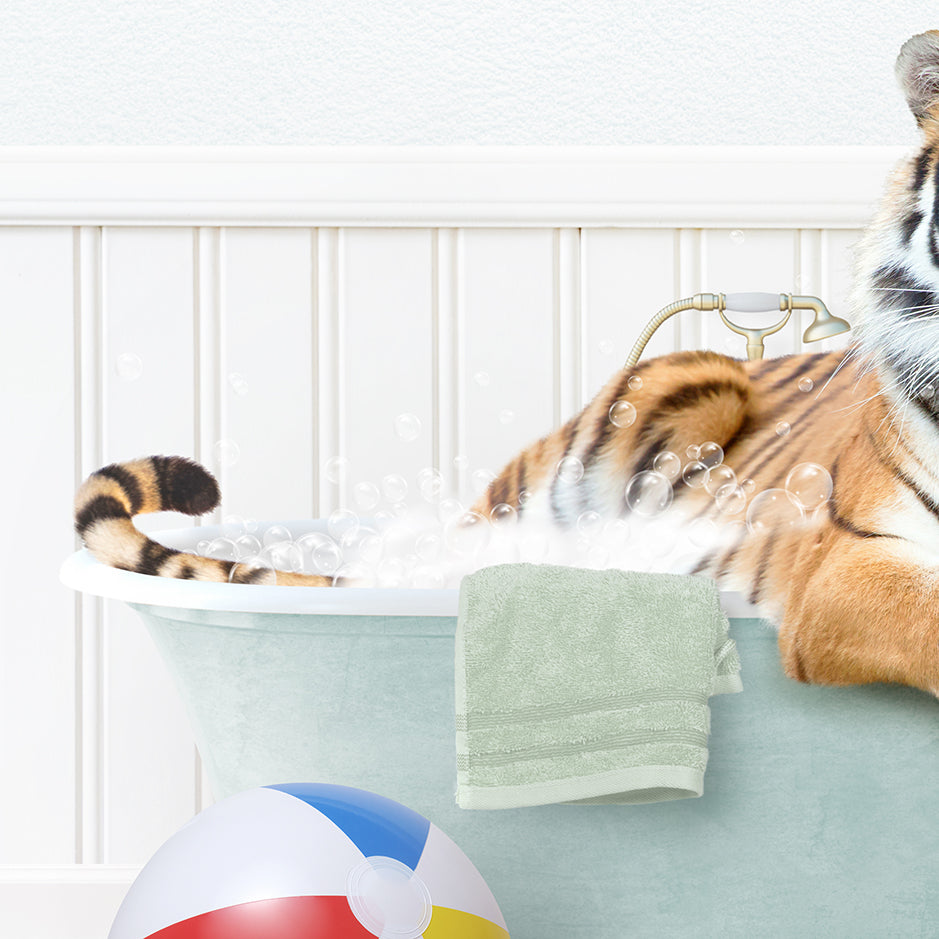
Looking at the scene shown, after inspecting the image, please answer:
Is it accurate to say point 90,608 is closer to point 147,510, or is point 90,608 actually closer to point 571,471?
point 147,510

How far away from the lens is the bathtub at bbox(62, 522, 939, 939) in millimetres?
802

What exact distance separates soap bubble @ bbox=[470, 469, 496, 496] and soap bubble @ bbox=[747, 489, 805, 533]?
18.8 inches

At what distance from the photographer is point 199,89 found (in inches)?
58.2

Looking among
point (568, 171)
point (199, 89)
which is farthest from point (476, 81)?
point (199, 89)

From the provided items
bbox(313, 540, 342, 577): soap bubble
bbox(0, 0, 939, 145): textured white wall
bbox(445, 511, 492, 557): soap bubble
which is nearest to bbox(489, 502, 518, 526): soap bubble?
bbox(445, 511, 492, 557): soap bubble

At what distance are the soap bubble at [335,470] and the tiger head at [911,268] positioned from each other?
0.85 m

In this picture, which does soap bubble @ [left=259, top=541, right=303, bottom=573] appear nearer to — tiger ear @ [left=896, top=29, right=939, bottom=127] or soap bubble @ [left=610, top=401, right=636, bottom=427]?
soap bubble @ [left=610, top=401, right=636, bottom=427]

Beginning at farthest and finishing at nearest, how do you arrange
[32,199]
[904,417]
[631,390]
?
1. [32,199]
2. [631,390]
3. [904,417]

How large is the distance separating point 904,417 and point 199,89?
1244mm

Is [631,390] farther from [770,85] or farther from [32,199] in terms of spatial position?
[32,199]

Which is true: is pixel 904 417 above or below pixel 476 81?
below

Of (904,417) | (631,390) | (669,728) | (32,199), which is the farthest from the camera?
(32,199)

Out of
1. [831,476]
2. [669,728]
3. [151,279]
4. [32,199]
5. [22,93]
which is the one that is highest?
[22,93]

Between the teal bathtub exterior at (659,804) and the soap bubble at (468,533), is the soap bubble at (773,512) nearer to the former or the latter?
the teal bathtub exterior at (659,804)
